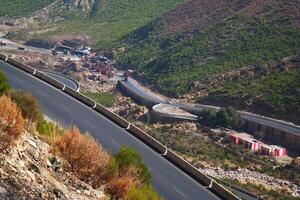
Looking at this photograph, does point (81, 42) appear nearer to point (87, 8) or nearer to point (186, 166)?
point (87, 8)

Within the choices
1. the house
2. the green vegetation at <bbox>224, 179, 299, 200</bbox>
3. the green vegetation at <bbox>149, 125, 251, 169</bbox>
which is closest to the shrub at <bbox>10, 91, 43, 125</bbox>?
A: the green vegetation at <bbox>224, 179, 299, 200</bbox>

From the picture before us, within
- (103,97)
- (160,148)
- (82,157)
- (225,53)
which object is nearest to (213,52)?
(225,53)

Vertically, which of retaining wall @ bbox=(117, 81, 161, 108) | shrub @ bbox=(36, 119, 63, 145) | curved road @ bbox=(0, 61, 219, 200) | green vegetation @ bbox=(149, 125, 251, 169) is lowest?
retaining wall @ bbox=(117, 81, 161, 108)

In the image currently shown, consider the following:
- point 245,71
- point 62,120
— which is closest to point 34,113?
point 62,120

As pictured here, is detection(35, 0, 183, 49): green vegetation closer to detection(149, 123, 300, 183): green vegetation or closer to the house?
detection(149, 123, 300, 183): green vegetation

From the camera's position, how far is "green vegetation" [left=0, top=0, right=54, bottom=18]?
160625 millimetres

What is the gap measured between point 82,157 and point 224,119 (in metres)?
50.0

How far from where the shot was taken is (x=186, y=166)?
27.8 m

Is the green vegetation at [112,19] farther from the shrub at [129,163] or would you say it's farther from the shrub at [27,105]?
the shrub at [129,163]

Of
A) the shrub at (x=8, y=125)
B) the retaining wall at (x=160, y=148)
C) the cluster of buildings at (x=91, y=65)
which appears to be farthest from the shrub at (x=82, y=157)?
the cluster of buildings at (x=91, y=65)

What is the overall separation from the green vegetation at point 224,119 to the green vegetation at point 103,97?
58.0ft

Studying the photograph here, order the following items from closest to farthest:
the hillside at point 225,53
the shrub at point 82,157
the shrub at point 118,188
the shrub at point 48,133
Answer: the shrub at point 82,157 < the shrub at point 118,188 < the shrub at point 48,133 < the hillside at point 225,53

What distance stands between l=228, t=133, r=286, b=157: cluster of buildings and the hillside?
9099 mm

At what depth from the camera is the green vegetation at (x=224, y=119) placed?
6250 cm
